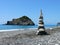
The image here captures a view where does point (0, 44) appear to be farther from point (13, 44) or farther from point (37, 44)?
point (37, 44)

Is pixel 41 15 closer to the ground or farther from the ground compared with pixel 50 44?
farther from the ground

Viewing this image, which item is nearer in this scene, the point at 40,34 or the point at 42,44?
the point at 42,44

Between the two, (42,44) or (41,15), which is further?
(41,15)

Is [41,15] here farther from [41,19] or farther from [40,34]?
[40,34]

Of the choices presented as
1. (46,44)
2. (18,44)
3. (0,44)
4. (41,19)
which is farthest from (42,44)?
(41,19)

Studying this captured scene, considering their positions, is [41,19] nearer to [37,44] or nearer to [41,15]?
[41,15]

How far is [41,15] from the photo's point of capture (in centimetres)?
2214

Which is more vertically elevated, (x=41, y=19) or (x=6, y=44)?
(x=41, y=19)

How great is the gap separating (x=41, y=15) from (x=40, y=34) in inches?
83.8

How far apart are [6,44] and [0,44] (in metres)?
0.43

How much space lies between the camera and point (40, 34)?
2239cm

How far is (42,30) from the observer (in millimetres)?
22406

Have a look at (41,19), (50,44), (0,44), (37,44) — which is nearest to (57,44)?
(50,44)

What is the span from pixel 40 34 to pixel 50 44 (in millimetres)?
8949
